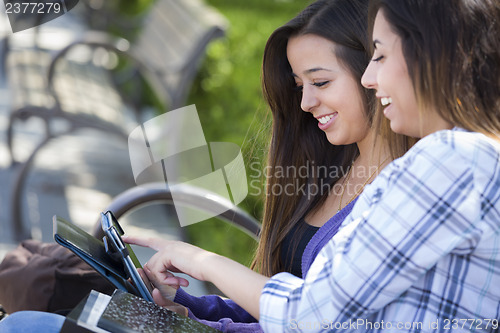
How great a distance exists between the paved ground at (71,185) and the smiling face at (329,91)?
5.63ft

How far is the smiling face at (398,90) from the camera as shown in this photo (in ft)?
4.26

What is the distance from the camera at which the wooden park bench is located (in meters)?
3.82

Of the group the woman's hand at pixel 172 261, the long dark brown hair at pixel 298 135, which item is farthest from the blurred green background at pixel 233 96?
the woman's hand at pixel 172 261

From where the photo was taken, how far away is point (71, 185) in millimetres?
4727

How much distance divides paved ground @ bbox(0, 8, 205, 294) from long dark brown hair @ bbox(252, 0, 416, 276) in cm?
145

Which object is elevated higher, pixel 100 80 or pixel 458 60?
pixel 458 60

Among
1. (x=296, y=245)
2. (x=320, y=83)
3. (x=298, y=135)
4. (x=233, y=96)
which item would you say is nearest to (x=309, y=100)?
(x=320, y=83)

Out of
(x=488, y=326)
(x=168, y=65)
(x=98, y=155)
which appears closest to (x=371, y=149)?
(x=488, y=326)

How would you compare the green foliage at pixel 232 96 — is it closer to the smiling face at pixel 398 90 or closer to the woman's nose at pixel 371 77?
the woman's nose at pixel 371 77

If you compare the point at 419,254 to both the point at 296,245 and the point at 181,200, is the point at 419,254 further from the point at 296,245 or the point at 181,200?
the point at 181,200

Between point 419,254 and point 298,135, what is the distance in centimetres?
109

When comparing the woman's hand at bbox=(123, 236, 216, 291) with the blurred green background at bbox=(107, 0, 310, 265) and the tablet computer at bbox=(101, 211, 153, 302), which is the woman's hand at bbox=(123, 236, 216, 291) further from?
the blurred green background at bbox=(107, 0, 310, 265)

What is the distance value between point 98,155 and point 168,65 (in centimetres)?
175

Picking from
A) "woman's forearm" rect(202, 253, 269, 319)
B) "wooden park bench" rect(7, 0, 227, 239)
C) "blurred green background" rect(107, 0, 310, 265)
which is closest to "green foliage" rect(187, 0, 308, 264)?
"blurred green background" rect(107, 0, 310, 265)
